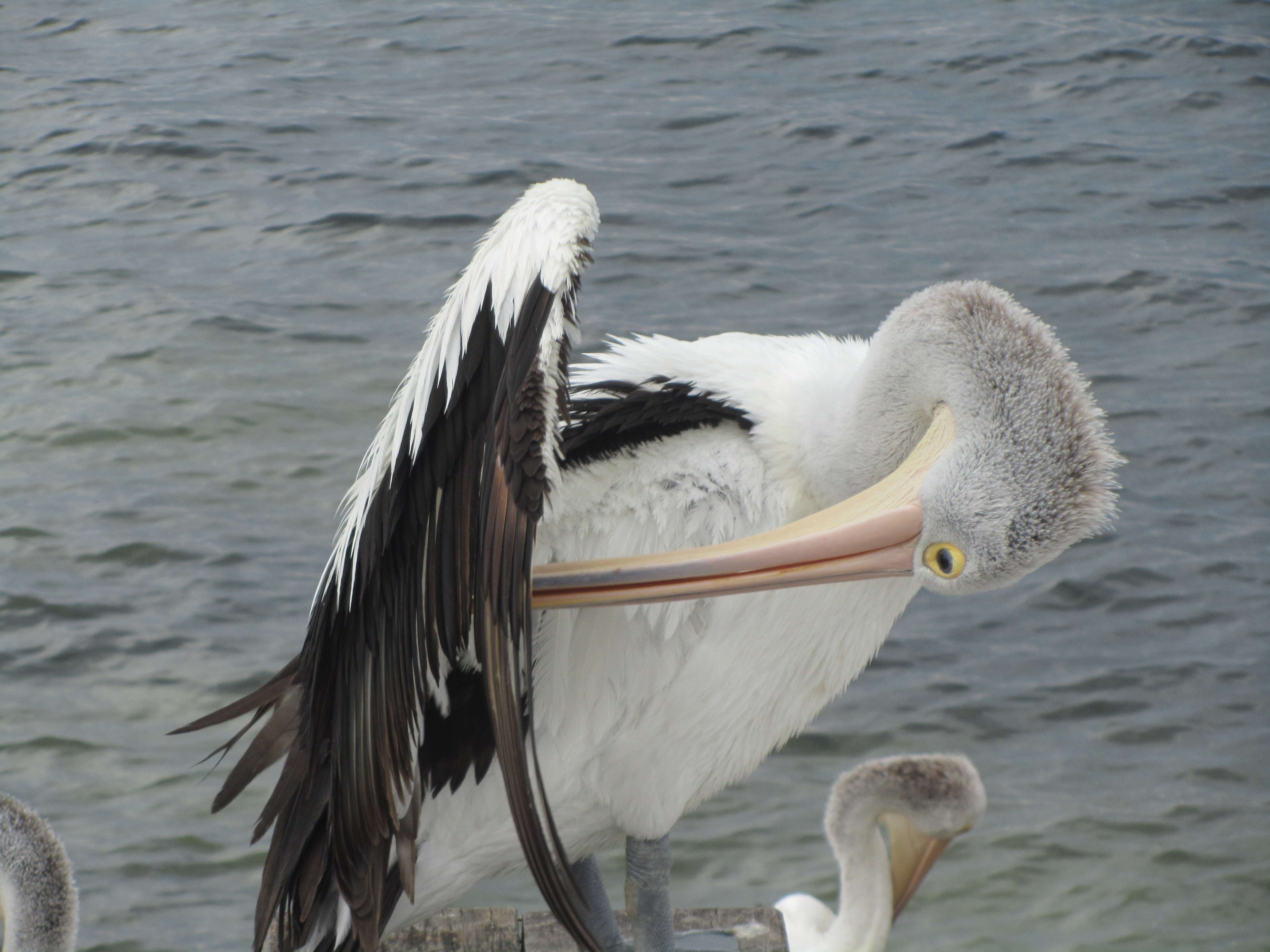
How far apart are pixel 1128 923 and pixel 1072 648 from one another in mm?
1138

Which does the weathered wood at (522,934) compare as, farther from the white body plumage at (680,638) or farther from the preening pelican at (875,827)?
the preening pelican at (875,827)

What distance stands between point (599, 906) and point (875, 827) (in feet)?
4.25

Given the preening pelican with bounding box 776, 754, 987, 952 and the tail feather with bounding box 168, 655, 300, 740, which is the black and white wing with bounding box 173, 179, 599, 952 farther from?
the preening pelican with bounding box 776, 754, 987, 952

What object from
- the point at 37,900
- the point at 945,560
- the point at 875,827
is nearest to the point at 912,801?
the point at 875,827

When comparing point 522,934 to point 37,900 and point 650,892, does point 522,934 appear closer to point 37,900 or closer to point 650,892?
point 650,892

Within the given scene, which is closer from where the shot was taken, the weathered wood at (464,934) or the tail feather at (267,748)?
the tail feather at (267,748)

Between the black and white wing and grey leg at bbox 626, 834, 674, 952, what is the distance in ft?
1.03

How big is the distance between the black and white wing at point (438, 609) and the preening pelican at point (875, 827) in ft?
5.25

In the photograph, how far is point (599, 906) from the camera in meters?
2.49

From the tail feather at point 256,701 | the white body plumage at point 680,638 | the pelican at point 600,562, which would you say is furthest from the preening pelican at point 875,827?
the tail feather at point 256,701

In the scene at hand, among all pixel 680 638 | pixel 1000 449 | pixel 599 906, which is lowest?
pixel 599 906

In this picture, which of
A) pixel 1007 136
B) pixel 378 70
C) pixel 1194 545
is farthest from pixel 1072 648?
pixel 378 70

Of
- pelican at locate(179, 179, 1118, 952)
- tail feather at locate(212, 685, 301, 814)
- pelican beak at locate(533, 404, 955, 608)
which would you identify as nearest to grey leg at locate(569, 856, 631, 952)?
pelican at locate(179, 179, 1118, 952)

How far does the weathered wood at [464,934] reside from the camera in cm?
256
